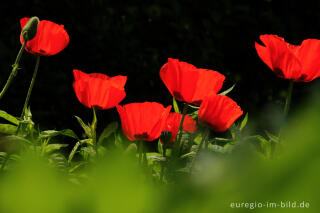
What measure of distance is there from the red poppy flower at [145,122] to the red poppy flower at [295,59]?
0.35m

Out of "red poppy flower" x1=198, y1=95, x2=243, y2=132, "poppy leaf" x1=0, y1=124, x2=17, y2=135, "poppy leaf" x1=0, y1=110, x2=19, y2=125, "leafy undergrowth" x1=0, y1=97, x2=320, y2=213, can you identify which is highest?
"leafy undergrowth" x1=0, y1=97, x2=320, y2=213

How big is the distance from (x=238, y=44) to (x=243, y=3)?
310 mm

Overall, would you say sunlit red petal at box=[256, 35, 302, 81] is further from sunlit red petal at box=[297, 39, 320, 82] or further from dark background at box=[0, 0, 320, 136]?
dark background at box=[0, 0, 320, 136]

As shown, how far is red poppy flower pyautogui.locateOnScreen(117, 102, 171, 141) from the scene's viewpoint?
1111 mm

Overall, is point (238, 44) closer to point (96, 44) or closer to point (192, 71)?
point (96, 44)

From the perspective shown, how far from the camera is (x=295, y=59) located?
1.21 meters

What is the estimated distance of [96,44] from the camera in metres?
3.11

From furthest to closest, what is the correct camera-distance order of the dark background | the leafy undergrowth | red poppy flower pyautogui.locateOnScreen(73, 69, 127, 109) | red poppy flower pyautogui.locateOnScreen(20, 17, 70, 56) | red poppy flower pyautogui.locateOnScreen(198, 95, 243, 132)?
the dark background → red poppy flower pyautogui.locateOnScreen(20, 17, 70, 56) → red poppy flower pyautogui.locateOnScreen(73, 69, 127, 109) → red poppy flower pyautogui.locateOnScreen(198, 95, 243, 132) → the leafy undergrowth

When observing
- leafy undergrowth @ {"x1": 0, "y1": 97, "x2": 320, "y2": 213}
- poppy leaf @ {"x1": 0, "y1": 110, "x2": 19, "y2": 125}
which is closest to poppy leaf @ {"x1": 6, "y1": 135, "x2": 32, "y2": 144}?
poppy leaf @ {"x1": 0, "y1": 110, "x2": 19, "y2": 125}

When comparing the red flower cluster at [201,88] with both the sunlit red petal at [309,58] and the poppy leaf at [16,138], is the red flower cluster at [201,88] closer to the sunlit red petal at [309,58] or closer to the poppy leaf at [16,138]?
the sunlit red petal at [309,58]

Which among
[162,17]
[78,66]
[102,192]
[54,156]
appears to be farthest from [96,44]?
[102,192]

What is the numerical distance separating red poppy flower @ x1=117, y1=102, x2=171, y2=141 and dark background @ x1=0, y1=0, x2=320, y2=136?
178 centimetres

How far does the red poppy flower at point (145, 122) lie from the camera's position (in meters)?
1.11

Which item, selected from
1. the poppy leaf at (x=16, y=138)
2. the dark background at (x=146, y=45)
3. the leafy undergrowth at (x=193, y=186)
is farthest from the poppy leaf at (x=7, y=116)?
the dark background at (x=146, y=45)
